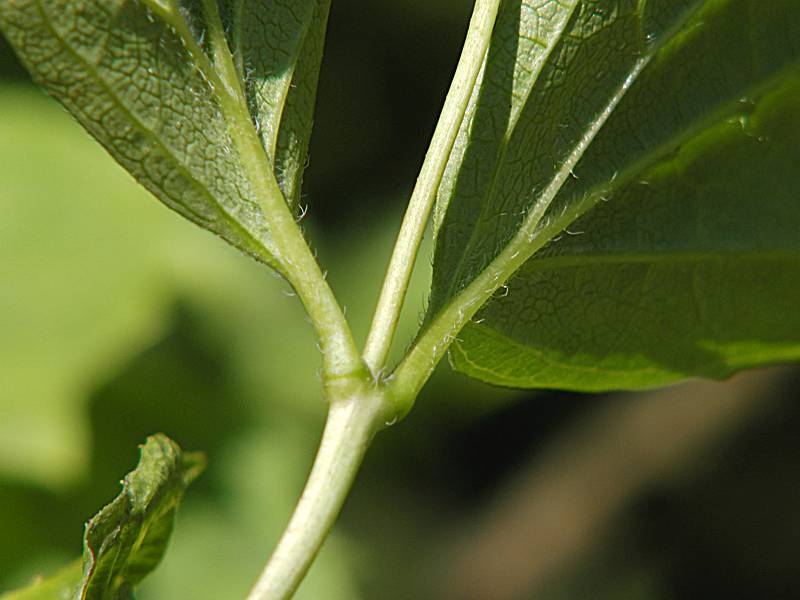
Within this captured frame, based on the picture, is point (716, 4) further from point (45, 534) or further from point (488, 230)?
point (45, 534)

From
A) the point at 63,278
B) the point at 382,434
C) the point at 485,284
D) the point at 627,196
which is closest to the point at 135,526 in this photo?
the point at 485,284

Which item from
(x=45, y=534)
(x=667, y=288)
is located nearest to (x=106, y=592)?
(x=667, y=288)

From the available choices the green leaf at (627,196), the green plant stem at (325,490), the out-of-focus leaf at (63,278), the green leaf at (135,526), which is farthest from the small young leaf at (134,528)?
the out-of-focus leaf at (63,278)

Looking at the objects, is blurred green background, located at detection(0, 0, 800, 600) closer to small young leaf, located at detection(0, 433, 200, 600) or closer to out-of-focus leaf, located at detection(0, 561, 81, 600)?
out-of-focus leaf, located at detection(0, 561, 81, 600)

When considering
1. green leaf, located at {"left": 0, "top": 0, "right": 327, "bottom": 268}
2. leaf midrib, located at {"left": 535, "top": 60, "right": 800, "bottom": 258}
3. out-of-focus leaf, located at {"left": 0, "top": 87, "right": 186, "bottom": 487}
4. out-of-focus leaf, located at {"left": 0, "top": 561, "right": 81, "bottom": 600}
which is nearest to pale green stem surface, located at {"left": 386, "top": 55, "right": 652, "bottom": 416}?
leaf midrib, located at {"left": 535, "top": 60, "right": 800, "bottom": 258}

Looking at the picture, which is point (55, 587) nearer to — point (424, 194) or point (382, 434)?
point (424, 194)

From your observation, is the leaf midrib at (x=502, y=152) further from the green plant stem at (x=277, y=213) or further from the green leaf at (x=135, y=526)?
the green leaf at (x=135, y=526)
